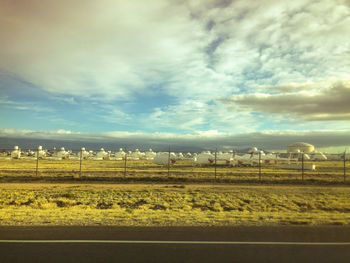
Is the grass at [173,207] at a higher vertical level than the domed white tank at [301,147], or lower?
lower

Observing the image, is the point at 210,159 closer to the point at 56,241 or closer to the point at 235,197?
the point at 235,197

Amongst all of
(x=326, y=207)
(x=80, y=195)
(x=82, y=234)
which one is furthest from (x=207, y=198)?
(x=82, y=234)

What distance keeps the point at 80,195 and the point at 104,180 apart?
762cm

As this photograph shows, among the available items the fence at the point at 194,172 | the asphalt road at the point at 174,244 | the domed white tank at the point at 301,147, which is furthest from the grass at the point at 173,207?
the domed white tank at the point at 301,147

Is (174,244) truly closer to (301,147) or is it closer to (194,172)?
(194,172)

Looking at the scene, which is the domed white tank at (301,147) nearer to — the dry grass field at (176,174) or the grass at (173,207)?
the dry grass field at (176,174)

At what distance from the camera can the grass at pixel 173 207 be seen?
32.9 ft

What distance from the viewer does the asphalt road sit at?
579 cm

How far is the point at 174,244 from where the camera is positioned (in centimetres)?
678

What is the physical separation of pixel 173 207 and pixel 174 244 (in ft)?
24.2

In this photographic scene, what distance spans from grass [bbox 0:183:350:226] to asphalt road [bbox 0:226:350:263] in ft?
4.03

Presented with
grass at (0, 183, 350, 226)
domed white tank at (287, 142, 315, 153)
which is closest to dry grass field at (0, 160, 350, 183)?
grass at (0, 183, 350, 226)

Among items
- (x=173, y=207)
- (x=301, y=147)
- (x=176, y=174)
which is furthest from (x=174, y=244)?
(x=301, y=147)

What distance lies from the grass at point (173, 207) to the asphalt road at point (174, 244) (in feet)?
4.03
